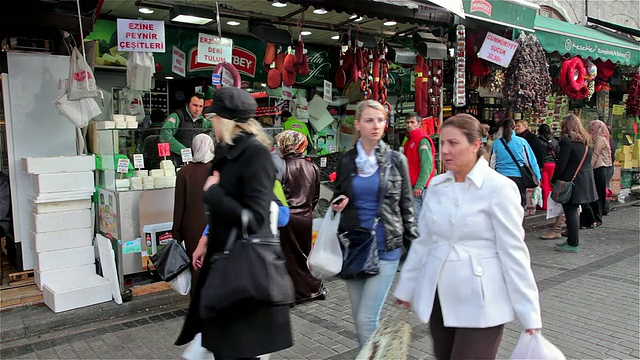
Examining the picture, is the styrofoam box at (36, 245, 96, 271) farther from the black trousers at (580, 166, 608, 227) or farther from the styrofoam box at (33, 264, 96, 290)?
the black trousers at (580, 166, 608, 227)

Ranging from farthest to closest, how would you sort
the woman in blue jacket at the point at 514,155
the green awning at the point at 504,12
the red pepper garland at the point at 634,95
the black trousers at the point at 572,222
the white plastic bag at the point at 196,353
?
1. the red pepper garland at the point at 634,95
2. the woman in blue jacket at the point at 514,155
3. the black trousers at the point at 572,222
4. the green awning at the point at 504,12
5. the white plastic bag at the point at 196,353

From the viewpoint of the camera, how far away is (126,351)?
442 centimetres

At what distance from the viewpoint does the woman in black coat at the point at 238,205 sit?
251 cm

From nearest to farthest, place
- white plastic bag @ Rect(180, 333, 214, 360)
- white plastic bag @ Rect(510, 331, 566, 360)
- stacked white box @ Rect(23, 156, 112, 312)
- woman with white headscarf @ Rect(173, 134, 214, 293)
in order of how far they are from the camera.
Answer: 1. white plastic bag @ Rect(510, 331, 566, 360)
2. white plastic bag @ Rect(180, 333, 214, 360)
3. woman with white headscarf @ Rect(173, 134, 214, 293)
4. stacked white box @ Rect(23, 156, 112, 312)

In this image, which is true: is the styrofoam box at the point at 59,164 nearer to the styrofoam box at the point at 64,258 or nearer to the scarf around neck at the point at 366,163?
the styrofoam box at the point at 64,258

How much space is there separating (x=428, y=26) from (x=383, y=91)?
1217mm

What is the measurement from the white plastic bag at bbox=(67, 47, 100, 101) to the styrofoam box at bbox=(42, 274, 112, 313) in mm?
2004

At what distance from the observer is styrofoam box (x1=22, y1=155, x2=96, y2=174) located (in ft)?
18.0

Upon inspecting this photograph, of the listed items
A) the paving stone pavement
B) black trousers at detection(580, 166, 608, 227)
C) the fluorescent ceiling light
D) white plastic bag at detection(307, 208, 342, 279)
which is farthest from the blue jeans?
black trousers at detection(580, 166, 608, 227)

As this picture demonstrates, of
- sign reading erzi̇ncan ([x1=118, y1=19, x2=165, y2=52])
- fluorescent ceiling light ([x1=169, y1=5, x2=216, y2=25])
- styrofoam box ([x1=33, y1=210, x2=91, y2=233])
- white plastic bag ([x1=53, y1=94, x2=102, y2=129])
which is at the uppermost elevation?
fluorescent ceiling light ([x1=169, y1=5, x2=216, y2=25])

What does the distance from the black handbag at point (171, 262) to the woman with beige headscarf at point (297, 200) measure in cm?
120

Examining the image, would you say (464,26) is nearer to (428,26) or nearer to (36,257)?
(428,26)

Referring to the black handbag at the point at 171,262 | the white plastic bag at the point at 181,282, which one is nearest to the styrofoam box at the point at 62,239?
the black handbag at the point at 171,262

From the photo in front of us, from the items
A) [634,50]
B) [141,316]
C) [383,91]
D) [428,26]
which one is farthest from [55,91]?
[634,50]
